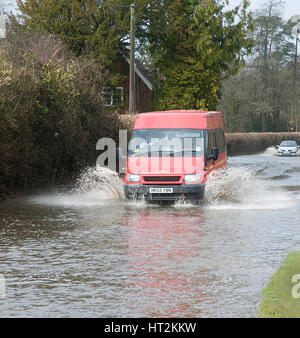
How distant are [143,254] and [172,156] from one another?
315 inches

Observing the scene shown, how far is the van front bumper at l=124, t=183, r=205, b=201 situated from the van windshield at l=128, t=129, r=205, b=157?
120cm

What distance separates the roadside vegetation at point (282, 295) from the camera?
7.45 m

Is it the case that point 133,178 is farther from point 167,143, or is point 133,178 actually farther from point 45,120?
point 45,120

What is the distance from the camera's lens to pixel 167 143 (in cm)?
1969

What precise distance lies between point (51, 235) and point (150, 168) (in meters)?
5.46

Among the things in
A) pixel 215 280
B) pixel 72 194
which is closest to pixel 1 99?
pixel 72 194

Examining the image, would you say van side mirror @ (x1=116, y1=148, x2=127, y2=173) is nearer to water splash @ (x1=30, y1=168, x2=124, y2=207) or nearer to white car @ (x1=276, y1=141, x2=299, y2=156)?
water splash @ (x1=30, y1=168, x2=124, y2=207)

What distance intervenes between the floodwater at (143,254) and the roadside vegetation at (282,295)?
12cm

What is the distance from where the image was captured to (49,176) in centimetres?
2391

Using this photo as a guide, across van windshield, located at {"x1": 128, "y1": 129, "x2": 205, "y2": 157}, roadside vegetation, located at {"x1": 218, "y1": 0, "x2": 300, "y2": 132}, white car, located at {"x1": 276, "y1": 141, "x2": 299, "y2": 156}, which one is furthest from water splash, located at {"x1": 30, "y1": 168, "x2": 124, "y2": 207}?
roadside vegetation, located at {"x1": 218, "y1": 0, "x2": 300, "y2": 132}

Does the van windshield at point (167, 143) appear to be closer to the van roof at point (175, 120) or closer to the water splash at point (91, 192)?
the van roof at point (175, 120)

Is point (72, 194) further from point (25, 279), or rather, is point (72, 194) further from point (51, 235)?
point (25, 279)

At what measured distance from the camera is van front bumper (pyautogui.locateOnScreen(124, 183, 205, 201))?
1812 centimetres

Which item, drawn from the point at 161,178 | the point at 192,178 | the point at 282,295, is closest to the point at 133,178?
the point at 161,178
